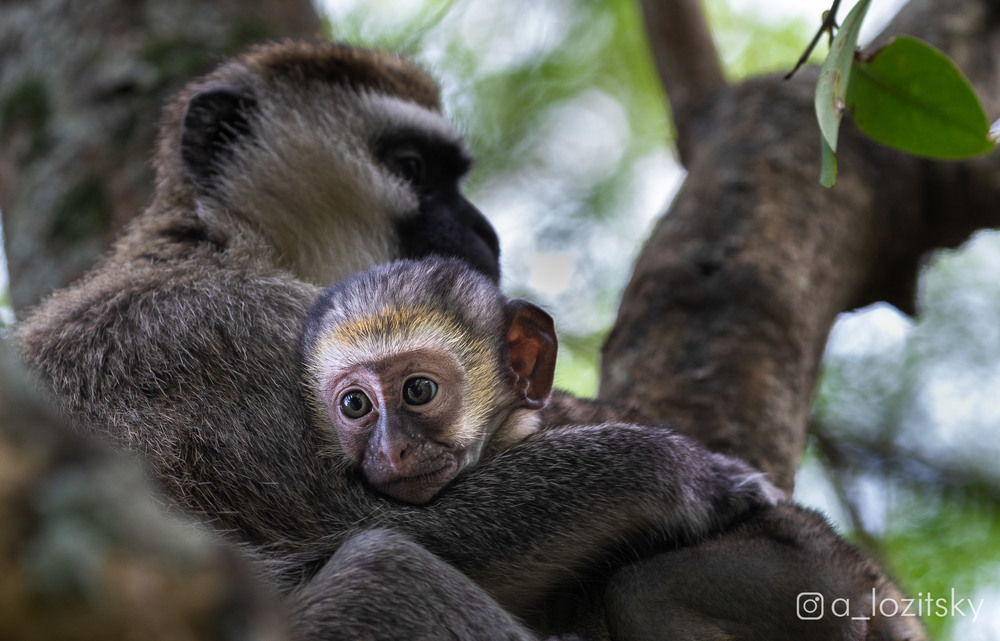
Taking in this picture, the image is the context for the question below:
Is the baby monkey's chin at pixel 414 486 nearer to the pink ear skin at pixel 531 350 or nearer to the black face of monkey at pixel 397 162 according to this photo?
the pink ear skin at pixel 531 350

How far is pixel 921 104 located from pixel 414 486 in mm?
1549

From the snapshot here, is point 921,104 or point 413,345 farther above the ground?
point 921,104

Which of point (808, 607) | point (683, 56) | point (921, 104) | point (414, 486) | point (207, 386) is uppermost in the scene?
point (683, 56)

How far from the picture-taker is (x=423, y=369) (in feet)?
7.55

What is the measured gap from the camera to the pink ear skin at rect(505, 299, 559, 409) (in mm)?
2514

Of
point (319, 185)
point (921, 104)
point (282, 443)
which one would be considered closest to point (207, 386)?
point (282, 443)

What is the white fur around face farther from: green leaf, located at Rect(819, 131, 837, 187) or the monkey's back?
green leaf, located at Rect(819, 131, 837, 187)

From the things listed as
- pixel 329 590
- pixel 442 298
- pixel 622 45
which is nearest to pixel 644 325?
pixel 442 298

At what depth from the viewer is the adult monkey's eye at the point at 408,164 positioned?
3438 mm

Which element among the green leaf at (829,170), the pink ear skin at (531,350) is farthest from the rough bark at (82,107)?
the green leaf at (829,170)

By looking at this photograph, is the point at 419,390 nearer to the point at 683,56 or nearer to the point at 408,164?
the point at 408,164

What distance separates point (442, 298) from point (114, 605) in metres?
1.76

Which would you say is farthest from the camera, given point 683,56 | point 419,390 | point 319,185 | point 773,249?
point 683,56

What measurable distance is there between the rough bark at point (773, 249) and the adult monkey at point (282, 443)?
0.85 m
